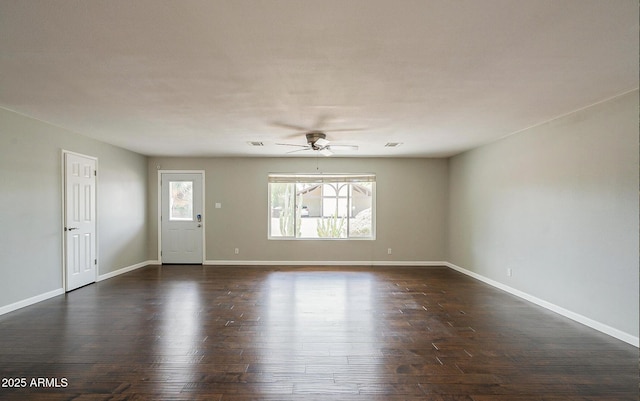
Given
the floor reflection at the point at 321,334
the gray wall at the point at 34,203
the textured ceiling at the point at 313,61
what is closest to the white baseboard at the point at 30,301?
the gray wall at the point at 34,203

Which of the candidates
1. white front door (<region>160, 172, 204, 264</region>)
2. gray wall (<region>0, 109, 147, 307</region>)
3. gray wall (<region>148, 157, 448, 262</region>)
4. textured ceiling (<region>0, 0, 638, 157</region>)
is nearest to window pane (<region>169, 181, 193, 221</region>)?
white front door (<region>160, 172, 204, 264</region>)

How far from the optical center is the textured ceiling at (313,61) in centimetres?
177

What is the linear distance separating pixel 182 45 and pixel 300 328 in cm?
283

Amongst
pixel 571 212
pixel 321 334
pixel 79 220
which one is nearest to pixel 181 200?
pixel 79 220

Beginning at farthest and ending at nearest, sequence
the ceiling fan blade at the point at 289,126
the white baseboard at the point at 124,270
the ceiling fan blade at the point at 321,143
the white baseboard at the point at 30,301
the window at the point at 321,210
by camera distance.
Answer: the window at the point at 321,210 < the white baseboard at the point at 124,270 < the ceiling fan blade at the point at 321,143 < the ceiling fan blade at the point at 289,126 < the white baseboard at the point at 30,301

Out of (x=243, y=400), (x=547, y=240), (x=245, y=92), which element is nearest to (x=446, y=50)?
(x=245, y=92)

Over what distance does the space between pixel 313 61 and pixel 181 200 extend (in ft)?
18.2

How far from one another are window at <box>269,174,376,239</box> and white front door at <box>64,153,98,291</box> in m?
3.29

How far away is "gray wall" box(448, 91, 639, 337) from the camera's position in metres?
Answer: 3.01

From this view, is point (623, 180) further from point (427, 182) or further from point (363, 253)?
point (363, 253)

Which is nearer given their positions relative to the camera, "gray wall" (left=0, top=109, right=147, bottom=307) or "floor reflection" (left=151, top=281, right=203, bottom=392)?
"floor reflection" (left=151, top=281, right=203, bottom=392)

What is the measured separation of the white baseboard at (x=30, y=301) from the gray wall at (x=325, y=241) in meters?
2.46

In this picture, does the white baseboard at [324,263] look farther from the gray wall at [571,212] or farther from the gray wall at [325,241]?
the gray wall at [571,212]

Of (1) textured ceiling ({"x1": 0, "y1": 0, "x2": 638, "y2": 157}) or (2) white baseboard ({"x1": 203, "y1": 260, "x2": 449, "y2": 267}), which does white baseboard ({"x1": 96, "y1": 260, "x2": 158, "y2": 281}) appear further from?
(1) textured ceiling ({"x1": 0, "y1": 0, "x2": 638, "y2": 157})
